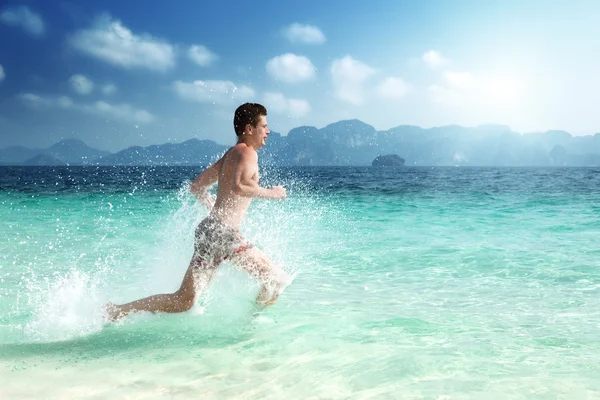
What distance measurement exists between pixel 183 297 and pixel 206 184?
105 cm

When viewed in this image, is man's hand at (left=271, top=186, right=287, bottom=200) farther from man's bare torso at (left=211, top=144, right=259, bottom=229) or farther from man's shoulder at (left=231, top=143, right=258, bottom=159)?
man's shoulder at (left=231, top=143, right=258, bottom=159)

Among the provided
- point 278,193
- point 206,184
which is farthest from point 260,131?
point 206,184

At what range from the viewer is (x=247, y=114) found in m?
4.71

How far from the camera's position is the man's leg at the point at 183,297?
473cm

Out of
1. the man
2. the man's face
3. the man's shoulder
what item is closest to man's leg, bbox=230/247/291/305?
the man

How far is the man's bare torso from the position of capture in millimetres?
4691

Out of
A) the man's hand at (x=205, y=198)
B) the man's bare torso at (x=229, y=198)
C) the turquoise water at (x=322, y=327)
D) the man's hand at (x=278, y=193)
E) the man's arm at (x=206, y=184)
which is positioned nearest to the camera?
the turquoise water at (x=322, y=327)

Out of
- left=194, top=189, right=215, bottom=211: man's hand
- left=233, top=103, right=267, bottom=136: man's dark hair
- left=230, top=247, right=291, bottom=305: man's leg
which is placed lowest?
left=230, top=247, right=291, bottom=305: man's leg

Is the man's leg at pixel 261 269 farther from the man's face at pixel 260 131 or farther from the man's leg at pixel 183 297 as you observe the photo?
the man's face at pixel 260 131

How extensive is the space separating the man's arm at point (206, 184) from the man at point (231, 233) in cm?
14

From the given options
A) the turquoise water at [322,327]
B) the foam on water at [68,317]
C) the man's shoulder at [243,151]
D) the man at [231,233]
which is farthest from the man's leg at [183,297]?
the man's shoulder at [243,151]

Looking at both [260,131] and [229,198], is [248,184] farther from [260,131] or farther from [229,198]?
[260,131]

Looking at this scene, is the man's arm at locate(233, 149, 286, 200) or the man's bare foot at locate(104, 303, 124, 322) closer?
the man's arm at locate(233, 149, 286, 200)

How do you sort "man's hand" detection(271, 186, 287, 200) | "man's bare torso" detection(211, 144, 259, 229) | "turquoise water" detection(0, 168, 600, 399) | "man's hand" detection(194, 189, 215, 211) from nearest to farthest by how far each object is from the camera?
"turquoise water" detection(0, 168, 600, 399), "man's hand" detection(271, 186, 287, 200), "man's bare torso" detection(211, 144, 259, 229), "man's hand" detection(194, 189, 215, 211)
